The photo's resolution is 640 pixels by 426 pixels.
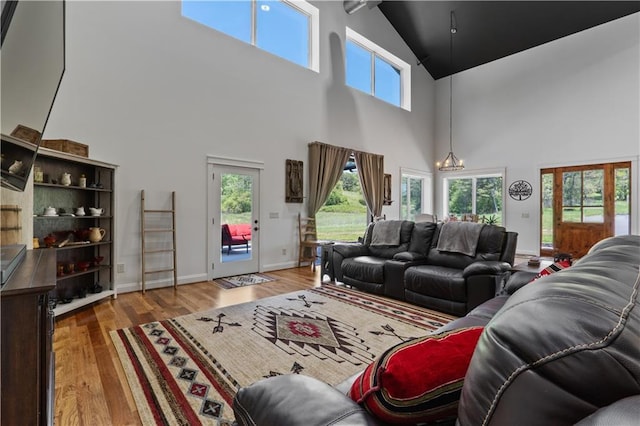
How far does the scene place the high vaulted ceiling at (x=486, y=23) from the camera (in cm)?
658

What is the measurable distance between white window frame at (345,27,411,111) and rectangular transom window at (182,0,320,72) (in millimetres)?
1211

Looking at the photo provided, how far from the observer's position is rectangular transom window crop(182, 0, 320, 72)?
16.9ft

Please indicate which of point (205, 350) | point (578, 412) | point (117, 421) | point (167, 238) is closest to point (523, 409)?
point (578, 412)

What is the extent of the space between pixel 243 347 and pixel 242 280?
8.27 feet

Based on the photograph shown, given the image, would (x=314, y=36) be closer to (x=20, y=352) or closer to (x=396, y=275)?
(x=396, y=275)

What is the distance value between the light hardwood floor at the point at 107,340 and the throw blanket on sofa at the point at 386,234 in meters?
1.12

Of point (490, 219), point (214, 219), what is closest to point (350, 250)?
point (214, 219)

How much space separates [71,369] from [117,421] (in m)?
0.81

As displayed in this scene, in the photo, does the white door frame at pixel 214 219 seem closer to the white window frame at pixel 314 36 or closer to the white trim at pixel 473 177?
the white window frame at pixel 314 36

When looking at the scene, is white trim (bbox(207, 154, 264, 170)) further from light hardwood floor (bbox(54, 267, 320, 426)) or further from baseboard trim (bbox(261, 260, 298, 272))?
light hardwood floor (bbox(54, 267, 320, 426))

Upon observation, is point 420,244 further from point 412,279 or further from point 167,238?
point 167,238

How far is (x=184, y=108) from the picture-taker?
15.6 ft

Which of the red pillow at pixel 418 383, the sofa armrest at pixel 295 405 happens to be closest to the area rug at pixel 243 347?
the sofa armrest at pixel 295 405

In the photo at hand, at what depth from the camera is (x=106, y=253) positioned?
3.89 metres
